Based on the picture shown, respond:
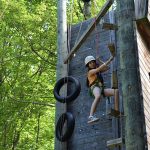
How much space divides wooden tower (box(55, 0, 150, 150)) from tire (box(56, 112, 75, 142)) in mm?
155

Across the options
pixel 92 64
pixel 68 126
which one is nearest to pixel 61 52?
pixel 92 64

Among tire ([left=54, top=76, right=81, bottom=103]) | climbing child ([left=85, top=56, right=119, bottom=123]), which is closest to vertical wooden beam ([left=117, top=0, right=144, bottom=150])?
climbing child ([left=85, top=56, right=119, bottom=123])

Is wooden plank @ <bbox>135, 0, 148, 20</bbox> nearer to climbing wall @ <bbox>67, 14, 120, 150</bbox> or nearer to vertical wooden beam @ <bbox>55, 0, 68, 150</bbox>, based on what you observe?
climbing wall @ <bbox>67, 14, 120, 150</bbox>

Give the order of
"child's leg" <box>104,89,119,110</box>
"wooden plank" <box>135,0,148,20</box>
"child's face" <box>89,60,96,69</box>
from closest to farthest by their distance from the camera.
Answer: "wooden plank" <box>135,0,148,20</box>, "child's leg" <box>104,89,119,110</box>, "child's face" <box>89,60,96,69</box>

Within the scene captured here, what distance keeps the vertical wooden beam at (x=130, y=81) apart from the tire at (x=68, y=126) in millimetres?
3386

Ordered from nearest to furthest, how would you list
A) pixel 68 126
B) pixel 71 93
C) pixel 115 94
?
pixel 115 94
pixel 68 126
pixel 71 93

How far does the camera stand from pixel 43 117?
54.4 ft

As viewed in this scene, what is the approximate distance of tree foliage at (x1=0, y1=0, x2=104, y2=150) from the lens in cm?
1423

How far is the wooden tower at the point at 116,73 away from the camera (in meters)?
5.13

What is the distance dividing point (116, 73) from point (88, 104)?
5.20 feet

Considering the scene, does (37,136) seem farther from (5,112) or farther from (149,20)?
(149,20)

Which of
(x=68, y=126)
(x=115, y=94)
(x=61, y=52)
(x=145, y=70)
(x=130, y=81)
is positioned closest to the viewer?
(x=130, y=81)

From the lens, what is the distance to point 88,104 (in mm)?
8703

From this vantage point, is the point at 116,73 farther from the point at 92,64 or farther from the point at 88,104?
the point at 88,104
